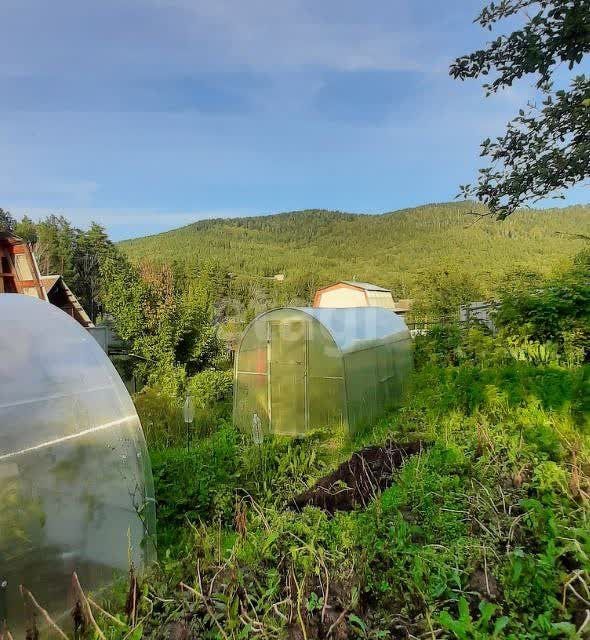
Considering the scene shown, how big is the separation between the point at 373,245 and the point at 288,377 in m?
64.2

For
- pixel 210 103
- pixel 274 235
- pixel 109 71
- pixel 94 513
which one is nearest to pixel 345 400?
pixel 94 513

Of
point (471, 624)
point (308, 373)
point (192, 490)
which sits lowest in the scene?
point (192, 490)

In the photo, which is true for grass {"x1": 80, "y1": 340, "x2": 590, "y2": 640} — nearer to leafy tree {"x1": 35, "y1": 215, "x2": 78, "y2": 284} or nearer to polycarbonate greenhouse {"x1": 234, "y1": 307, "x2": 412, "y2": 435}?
polycarbonate greenhouse {"x1": 234, "y1": 307, "x2": 412, "y2": 435}

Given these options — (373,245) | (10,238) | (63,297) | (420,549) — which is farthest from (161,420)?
(373,245)

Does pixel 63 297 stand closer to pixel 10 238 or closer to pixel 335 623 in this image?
pixel 10 238

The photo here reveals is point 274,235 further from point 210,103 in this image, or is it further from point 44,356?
point 44,356

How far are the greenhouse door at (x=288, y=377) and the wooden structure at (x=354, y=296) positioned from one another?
28292mm

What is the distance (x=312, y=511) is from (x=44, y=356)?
6.71ft

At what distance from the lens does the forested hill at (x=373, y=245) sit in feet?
126

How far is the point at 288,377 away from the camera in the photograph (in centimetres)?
777

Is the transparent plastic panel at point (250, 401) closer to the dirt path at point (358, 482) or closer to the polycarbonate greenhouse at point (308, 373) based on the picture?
the polycarbonate greenhouse at point (308, 373)

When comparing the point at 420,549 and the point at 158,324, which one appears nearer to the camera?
the point at 420,549

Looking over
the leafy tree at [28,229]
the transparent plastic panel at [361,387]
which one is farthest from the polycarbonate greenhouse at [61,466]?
the leafy tree at [28,229]

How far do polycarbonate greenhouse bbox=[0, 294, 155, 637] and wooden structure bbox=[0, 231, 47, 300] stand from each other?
41.3 feet
